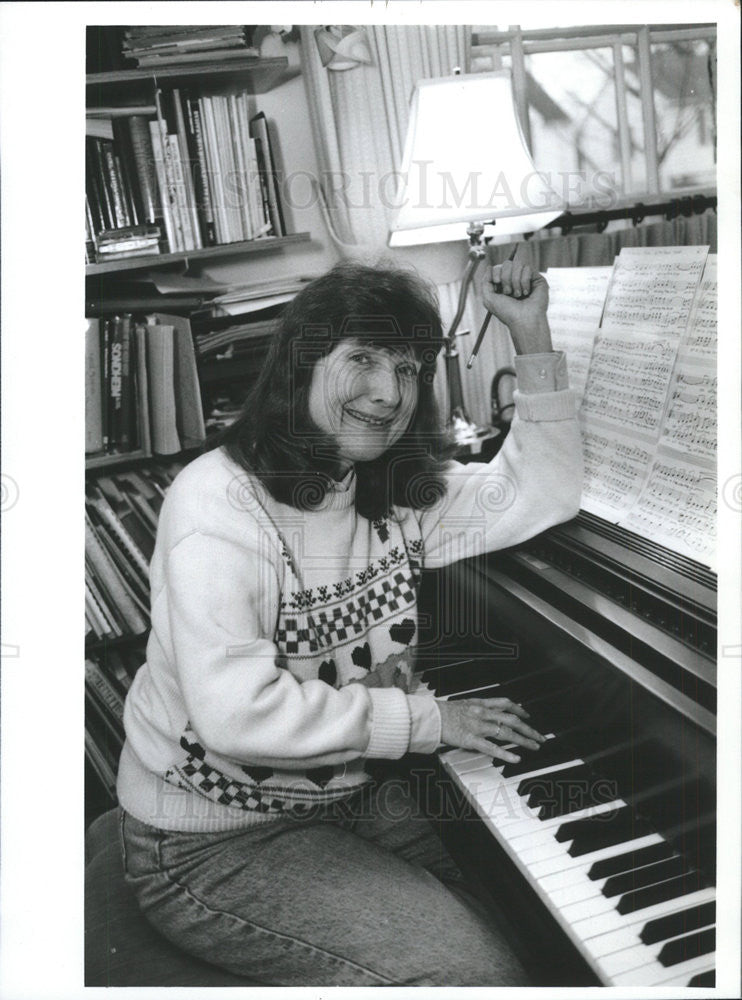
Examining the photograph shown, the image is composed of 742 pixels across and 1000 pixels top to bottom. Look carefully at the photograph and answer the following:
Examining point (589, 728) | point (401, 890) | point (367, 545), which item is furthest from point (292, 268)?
point (401, 890)

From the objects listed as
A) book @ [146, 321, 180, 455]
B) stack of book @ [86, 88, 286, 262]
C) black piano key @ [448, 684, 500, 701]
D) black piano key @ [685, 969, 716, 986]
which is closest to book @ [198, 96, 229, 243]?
stack of book @ [86, 88, 286, 262]

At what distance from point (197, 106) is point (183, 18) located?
126 millimetres

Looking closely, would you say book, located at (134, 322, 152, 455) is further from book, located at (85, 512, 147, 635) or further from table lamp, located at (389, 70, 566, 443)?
table lamp, located at (389, 70, 566, 443)

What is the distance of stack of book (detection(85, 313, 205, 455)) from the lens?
4.46 feet

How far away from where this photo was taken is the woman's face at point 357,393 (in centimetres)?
116

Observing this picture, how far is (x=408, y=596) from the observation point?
1.25 m

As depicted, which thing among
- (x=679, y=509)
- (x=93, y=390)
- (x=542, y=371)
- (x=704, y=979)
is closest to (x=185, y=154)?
(x=93, y=390)

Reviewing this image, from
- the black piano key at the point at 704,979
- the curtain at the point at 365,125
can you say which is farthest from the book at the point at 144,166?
the black piano key at the point at 704,979

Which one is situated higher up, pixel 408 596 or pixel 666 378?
pixel 666 378

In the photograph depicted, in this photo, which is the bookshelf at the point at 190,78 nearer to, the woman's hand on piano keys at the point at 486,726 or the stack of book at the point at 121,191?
the stack of book at the point at 121,191

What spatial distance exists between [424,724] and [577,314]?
696 mm

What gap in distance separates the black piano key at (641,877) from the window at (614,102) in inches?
39.4

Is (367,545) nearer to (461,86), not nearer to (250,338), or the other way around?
(250,338)

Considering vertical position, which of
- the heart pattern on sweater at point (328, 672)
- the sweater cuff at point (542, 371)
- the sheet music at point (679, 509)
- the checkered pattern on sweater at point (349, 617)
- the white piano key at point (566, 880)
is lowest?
the white piano key at point (566, 880)
